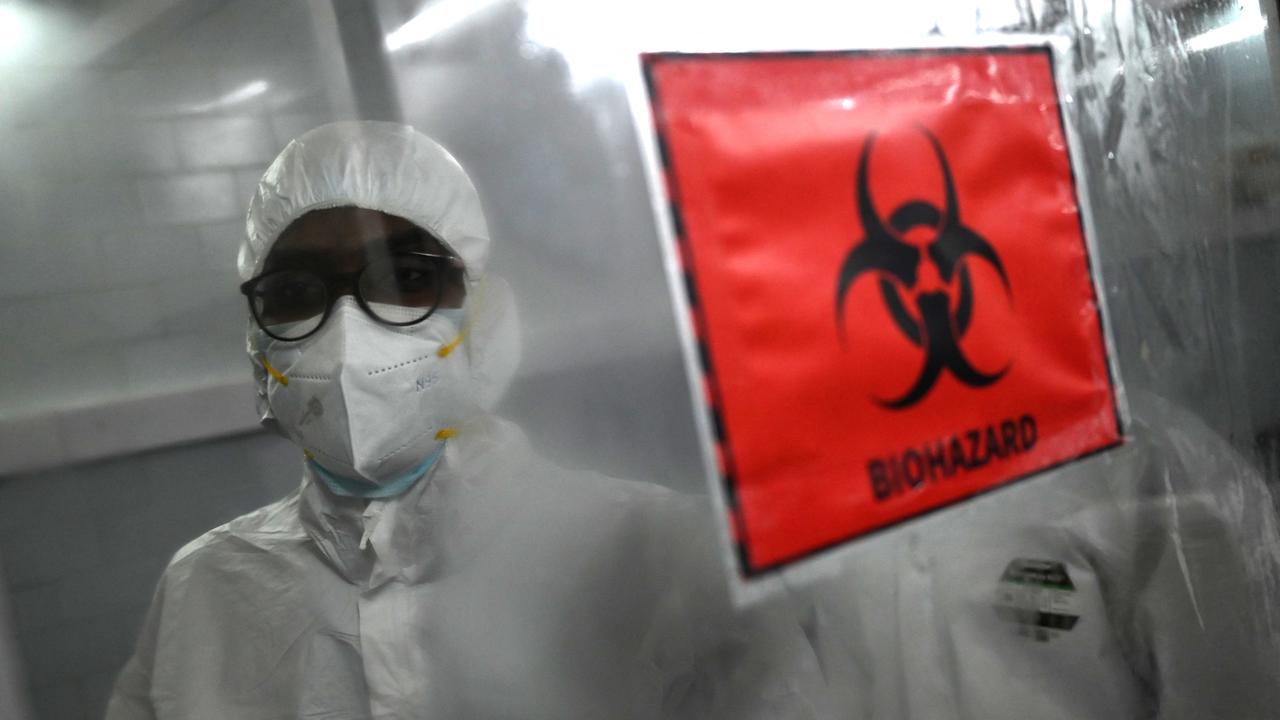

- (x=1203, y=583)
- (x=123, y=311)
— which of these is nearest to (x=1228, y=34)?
(x=1203, y=583)

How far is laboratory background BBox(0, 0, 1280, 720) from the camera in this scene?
0.55 meters

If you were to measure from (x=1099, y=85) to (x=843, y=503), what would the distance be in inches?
21.4

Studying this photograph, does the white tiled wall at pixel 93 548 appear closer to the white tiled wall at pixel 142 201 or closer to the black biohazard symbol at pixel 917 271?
the white tiled wall at pixel 142 201

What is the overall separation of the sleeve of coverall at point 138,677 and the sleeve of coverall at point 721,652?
0.32m

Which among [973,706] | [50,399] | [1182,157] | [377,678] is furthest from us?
[1182,157]

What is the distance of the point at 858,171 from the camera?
2.23 feet

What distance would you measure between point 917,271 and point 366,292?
398mm

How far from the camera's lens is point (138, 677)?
1.97 feet

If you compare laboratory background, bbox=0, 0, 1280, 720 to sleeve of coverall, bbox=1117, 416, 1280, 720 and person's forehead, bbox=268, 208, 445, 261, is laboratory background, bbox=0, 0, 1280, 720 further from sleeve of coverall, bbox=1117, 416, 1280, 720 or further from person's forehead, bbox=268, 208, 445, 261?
sleeve of coverall, bbox=1117, 416, 1280, 720

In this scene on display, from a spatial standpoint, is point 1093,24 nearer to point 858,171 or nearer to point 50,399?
point 858,171

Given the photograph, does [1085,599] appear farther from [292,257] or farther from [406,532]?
[292,257]

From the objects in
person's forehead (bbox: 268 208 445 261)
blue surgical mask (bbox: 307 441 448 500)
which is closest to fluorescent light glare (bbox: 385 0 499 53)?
person's forehead (bbox: 268 208 445 261)

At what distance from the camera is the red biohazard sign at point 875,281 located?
0.60 metres

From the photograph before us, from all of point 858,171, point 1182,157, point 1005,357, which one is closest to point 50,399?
point 858,171
